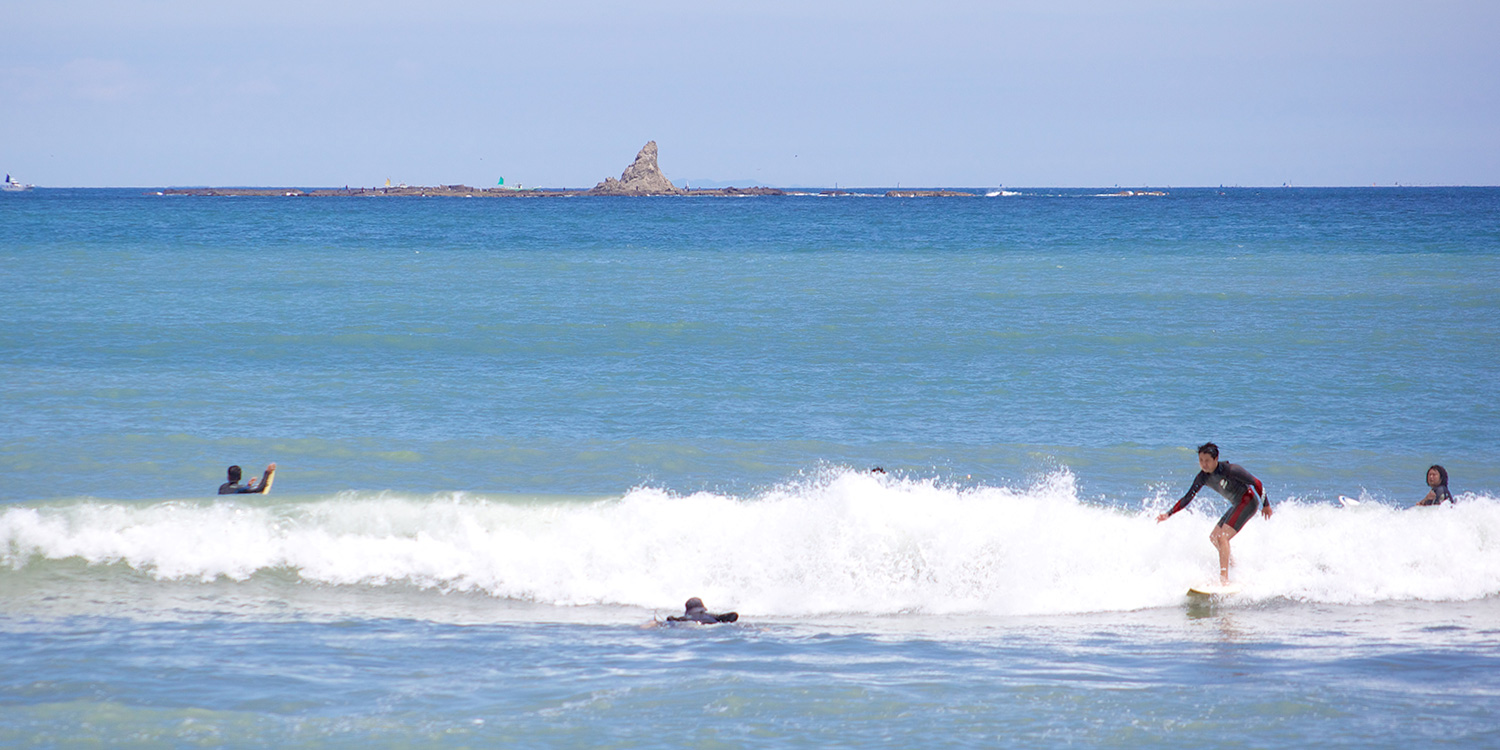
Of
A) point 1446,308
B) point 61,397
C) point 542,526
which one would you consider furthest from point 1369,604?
point 1446,308

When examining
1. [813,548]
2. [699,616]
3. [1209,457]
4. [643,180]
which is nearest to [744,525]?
[813,548]

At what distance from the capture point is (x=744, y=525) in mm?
12516

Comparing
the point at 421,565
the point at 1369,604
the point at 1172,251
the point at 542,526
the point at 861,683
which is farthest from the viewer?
the point at 1172,251

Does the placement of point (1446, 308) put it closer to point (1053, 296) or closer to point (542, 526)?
point (1053, 296)

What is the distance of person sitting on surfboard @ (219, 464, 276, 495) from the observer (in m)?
13.7

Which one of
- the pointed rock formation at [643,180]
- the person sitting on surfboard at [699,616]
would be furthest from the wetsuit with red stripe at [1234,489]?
the pointed rock formation at [643,180]

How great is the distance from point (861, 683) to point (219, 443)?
11923 mm

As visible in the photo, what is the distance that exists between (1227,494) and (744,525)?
505 cm

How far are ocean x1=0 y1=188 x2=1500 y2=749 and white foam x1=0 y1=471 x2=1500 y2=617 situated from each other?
0.15 ft

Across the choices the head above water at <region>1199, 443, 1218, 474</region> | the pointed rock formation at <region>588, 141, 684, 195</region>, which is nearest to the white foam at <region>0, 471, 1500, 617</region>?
the head above water at <region>1199, 443, 1218, 474</region>

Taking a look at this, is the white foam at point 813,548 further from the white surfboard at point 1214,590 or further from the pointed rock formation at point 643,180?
the pointed rock formation at point 643,180

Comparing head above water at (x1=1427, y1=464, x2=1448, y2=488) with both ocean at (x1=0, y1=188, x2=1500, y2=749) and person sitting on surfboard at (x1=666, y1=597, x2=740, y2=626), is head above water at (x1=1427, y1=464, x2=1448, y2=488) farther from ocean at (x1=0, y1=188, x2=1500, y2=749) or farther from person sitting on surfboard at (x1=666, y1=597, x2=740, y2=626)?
person sitting on surfboard at (x1=666, y1=597, x2=740, y2=626)

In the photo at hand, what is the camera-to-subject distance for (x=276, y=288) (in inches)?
1403

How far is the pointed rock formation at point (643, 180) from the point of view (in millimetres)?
184625
